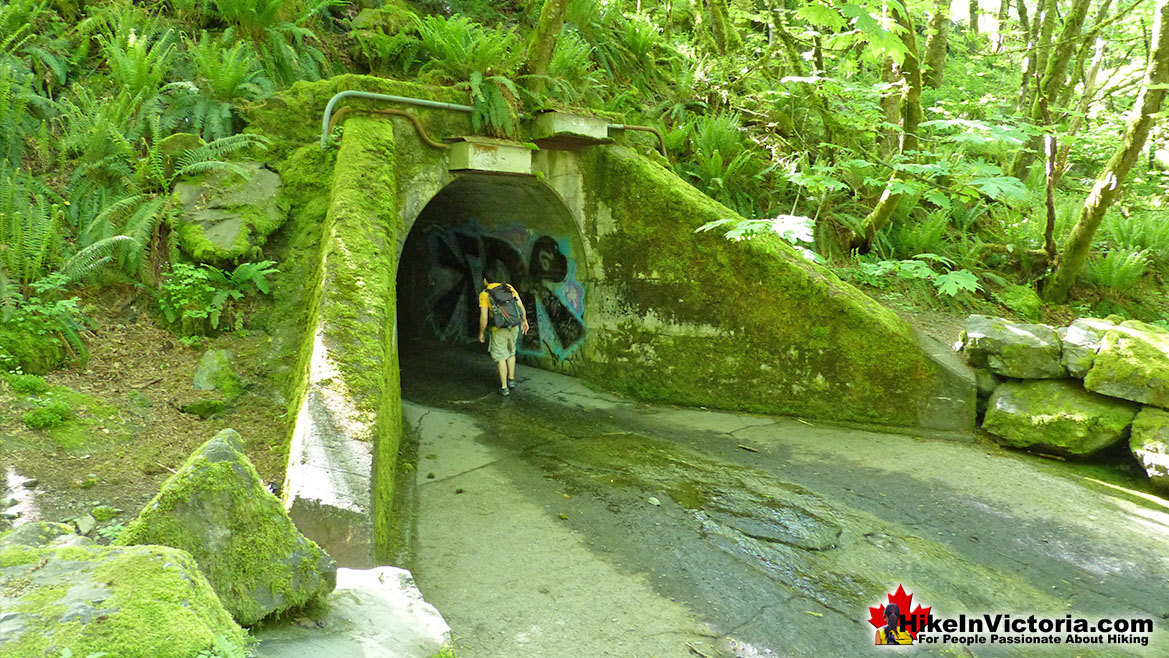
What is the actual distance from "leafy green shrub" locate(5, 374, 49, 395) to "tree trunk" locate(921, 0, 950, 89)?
10.3 meters

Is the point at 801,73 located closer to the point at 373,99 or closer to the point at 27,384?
the point at 373,99

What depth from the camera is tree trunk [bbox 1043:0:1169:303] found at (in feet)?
23.4

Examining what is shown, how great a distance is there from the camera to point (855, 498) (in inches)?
220

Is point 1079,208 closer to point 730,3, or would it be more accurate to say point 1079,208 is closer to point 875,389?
point 875,389

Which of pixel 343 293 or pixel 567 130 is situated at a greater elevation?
pixel 567 130

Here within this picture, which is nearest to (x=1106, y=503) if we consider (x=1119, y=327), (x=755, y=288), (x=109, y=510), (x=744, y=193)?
(x=1119, y=327)

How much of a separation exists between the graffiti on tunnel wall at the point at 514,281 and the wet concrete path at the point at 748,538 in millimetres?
2895

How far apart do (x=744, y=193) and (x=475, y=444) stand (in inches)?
237

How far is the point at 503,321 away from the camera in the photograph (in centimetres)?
901

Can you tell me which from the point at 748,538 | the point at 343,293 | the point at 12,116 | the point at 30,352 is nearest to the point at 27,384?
the point at 30,352

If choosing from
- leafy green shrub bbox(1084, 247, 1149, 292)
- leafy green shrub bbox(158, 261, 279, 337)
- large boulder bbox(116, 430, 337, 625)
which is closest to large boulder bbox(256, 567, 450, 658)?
large boulder bbox(116, 430, 337, 625)

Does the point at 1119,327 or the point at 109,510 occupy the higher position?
the point at 1119,327

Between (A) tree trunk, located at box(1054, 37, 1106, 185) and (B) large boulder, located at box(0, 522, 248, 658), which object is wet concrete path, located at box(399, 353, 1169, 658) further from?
(A) tree trunk, located at box(1054, 37, 1106, 185)

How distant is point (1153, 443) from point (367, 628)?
6.77 metres
